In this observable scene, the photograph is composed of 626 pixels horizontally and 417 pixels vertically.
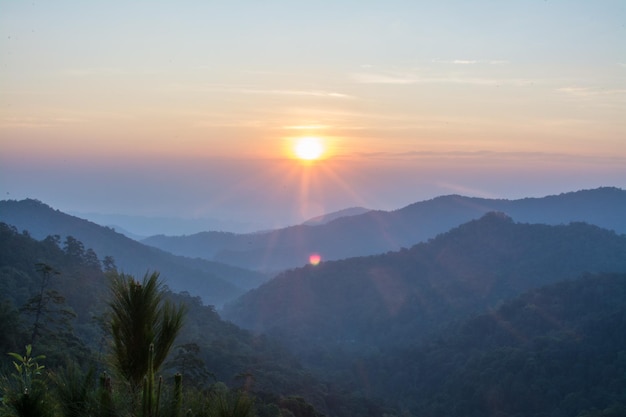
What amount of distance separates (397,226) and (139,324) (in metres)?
160

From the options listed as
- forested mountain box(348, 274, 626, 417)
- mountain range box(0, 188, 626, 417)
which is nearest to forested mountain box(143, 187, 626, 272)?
mountain range box(0, 188, 626, 417)

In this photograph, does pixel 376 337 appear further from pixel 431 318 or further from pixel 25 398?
pixel 25 398

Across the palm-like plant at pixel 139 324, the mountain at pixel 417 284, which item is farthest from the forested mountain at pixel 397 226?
the palm-like plant at pixel 139 324

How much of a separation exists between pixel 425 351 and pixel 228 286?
6007 cm

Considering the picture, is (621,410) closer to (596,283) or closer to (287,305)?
(596,283)

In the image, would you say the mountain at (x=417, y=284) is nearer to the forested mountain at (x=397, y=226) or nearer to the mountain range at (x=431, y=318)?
the mountain range at (x=431, y=318)

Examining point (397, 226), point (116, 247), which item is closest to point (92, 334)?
point (116, 247)

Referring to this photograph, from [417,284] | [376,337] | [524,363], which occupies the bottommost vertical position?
[524,363]

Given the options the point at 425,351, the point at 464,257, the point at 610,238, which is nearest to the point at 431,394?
the point at 425,351

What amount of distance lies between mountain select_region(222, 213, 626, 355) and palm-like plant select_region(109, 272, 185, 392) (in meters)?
66.0

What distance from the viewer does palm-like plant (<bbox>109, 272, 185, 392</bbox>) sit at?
4.91m

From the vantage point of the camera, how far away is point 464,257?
302 feet

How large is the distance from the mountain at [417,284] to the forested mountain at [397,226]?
180 feet

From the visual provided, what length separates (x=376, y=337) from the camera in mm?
75625
